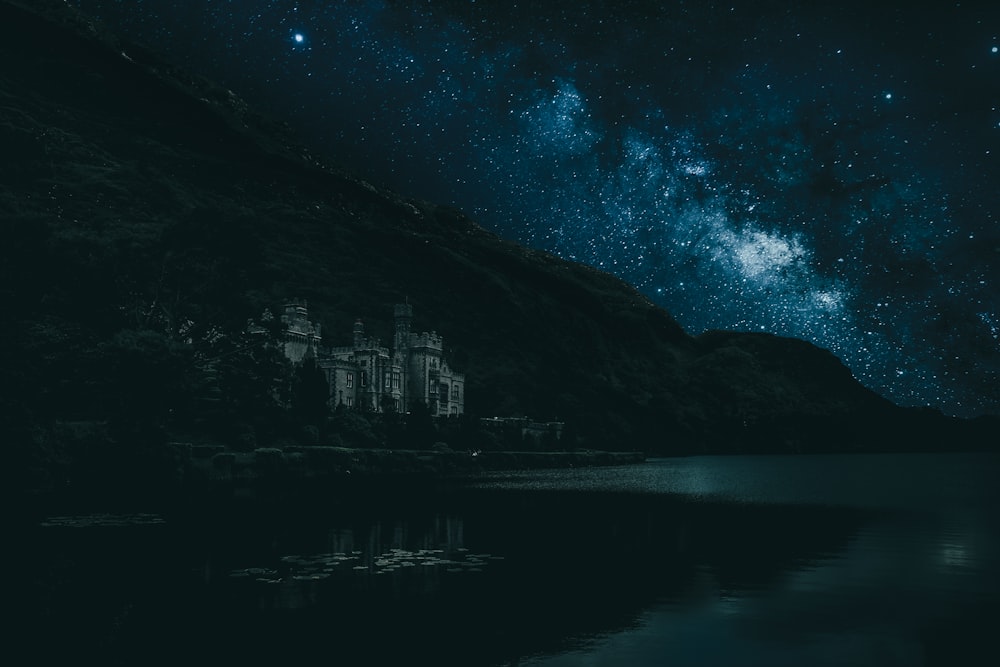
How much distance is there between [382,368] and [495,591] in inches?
5208

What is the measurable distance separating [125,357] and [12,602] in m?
53.2

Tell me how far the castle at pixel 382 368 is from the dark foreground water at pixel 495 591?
85958 mm

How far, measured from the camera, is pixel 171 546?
1271 inches

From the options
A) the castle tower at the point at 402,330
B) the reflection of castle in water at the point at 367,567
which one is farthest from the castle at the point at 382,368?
the reflection of castle in water at the point at 367,567

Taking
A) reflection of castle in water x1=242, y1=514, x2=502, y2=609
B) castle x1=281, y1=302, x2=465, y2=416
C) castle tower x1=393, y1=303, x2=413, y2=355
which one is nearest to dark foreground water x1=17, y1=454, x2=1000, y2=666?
reflection of castle in water x1=242, y1=514, x2=502, y2=609

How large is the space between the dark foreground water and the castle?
86.0 metres

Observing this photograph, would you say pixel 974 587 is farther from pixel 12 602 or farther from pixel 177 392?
pixel 177 392

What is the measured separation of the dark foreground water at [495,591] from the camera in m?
17.8

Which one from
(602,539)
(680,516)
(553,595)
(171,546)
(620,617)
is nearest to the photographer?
(620,617)

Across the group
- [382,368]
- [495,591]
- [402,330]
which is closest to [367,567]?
[495,591]

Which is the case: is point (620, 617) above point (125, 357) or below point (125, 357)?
below

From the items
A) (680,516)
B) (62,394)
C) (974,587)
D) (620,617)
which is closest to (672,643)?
(620,617)

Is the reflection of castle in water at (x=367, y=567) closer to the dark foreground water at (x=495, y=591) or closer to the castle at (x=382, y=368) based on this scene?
the dark foreground water at (x=495, y=591)

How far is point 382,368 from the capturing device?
15488 centimetres
